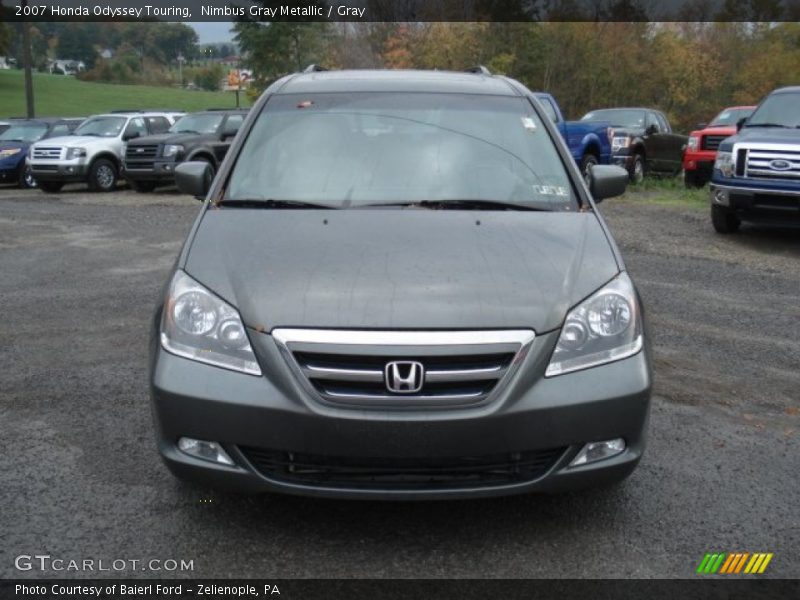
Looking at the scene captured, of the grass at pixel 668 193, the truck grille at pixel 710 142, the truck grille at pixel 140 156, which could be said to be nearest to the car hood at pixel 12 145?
the truck grille at pixel 140 156

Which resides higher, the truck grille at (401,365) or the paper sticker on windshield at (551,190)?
the paper sticker on windshield at (551,190)

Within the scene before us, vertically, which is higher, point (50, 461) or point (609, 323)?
point (609, 323)

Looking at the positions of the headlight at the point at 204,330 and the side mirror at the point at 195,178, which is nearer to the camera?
the headlight at the point at 204,330

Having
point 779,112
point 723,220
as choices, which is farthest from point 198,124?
point 779,112

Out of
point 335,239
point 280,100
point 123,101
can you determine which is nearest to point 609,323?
point 335,239

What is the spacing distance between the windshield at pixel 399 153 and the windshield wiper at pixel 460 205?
0.10ft

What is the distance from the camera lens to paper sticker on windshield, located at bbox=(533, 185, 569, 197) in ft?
13.8

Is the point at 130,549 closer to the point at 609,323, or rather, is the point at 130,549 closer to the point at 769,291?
the point at 609,323

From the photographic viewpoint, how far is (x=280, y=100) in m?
4.73

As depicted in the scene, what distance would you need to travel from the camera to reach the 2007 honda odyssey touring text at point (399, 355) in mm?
3049

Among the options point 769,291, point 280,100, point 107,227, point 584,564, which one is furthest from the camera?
point 107,227

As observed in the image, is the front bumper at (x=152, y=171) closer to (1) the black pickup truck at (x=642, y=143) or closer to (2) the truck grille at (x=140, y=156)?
(2) the truck grille at (x=140, y=156)

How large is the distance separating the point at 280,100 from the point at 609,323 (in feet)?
7.52
